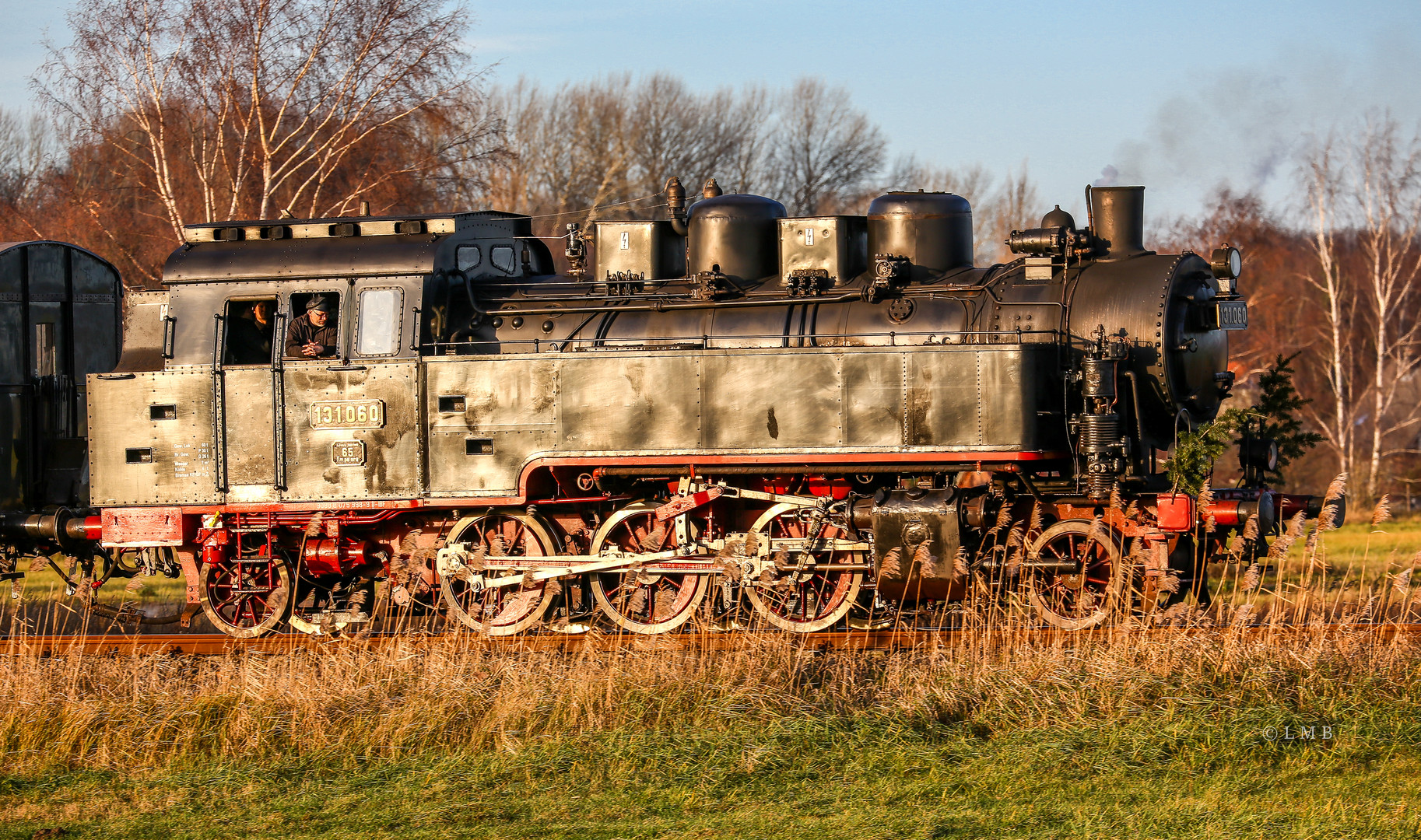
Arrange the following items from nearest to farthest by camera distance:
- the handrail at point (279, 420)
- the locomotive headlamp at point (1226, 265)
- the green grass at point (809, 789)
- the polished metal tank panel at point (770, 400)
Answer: the green grass at point (809, 789)
the polished metal tank panel at point (770, 400)
the locomotive headlamp at point (1226, 265)
the handrail at point (279, 420)

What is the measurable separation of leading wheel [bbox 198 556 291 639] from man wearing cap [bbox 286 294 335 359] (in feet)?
5.49

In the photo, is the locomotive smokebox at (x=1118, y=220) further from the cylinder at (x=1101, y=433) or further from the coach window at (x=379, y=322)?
the coach window at (x=379, y=322)

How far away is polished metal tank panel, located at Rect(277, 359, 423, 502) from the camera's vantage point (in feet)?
33.8

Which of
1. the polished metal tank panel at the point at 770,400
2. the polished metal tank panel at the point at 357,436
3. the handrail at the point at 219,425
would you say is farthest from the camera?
the handrail at the point at 219,425

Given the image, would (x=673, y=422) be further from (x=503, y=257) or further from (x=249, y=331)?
→ (x=249, y=331)

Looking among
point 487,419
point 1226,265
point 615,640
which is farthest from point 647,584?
point 1226,265

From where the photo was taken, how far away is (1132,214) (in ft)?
34.0

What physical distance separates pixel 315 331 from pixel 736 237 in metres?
3.42

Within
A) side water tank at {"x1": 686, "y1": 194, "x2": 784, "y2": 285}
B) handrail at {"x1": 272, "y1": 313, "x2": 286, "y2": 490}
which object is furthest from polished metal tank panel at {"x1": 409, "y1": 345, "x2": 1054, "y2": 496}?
side water tank at {"x1": 686, "y1": 194, "x2": 784, "y2": 285}

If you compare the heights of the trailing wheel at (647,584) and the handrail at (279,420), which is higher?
the handrail at (279,420)

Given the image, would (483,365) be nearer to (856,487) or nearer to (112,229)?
(856,487)

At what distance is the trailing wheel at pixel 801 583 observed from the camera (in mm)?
9844

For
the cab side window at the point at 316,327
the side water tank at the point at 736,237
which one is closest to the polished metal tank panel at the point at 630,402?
the side water tank at the point at 736,237

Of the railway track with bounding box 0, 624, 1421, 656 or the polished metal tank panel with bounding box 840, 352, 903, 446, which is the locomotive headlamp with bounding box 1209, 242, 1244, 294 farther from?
the railway track with bounding box 0, 624, 1421, 656
